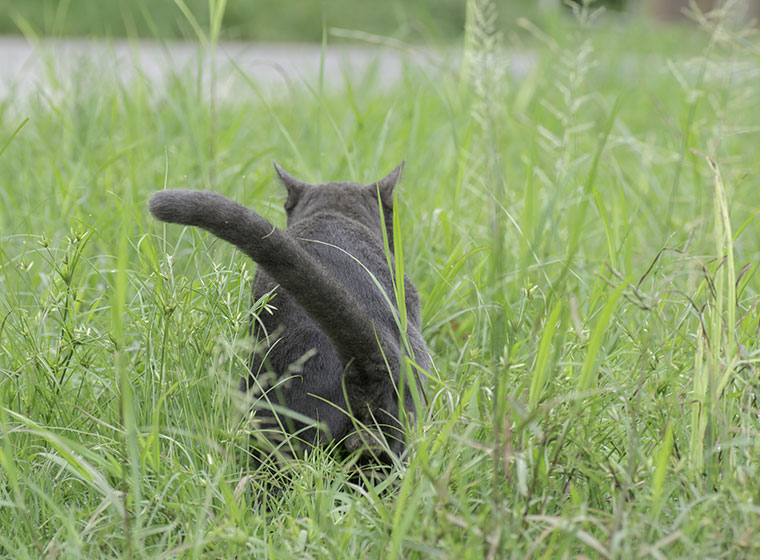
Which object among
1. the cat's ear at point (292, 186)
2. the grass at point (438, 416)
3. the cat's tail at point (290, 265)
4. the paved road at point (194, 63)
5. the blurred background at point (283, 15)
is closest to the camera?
the grass at point (438, 416)

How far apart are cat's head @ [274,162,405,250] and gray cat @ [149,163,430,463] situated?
0.34 feet

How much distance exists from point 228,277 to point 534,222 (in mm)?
1227

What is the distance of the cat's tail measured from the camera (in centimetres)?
147

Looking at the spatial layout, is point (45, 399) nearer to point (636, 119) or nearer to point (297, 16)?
point (636, 119)

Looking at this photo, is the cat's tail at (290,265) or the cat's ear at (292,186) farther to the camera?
the cat's ear at (292,186)

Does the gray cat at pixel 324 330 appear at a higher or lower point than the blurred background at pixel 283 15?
lower

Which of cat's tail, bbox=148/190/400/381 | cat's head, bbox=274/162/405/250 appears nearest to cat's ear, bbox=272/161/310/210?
cat's head, bbox=274/162/405/250

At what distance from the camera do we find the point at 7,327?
1.95m

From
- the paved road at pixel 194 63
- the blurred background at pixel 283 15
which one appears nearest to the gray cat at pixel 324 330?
the paved road at pixel 194 63

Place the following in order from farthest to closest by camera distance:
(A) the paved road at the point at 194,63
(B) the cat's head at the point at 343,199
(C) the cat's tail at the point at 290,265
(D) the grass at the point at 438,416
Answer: (A) the paved road at the point at 194,63, (B) the cat's head at the point at 343,199, (C) the cat's tail at the point at 290,265, (D) the grass at the point at 438,416

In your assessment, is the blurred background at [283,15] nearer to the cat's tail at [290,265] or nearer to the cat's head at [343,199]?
the cat's head at [343,199]

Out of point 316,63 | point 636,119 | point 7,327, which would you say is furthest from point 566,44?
point 7,327

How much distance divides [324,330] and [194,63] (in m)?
4.28

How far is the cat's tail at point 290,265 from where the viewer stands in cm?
147
